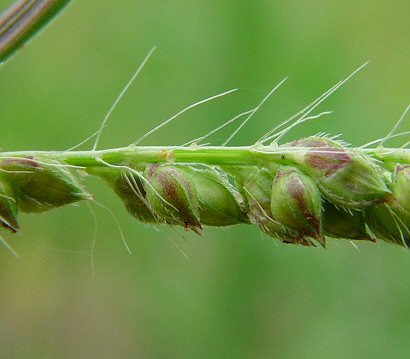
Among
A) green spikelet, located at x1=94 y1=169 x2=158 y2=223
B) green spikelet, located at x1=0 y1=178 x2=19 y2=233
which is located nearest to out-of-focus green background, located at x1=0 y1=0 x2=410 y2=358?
green spikelet, located at x1=94 y1=169 x2=158 y2=223

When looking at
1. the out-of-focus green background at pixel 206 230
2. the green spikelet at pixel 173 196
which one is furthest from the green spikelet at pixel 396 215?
the out-of-focus green background at pixel 206 230

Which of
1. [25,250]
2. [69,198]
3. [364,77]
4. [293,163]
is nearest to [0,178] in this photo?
[69,198]

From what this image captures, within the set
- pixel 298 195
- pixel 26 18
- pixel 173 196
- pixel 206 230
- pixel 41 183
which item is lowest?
pixel 206 230

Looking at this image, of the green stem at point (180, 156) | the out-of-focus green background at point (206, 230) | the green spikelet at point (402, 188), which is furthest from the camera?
the out-of-focus green background at point (206, 230)

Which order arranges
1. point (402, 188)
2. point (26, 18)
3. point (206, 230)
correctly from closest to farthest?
point (402, 188) → point (26, 18) → point (206, 230)

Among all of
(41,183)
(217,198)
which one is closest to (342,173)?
(217,198)

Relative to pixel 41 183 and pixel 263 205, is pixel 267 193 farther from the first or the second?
pixel 41 183

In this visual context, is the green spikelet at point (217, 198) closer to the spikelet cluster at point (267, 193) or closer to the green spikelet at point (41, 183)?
the spikelet cluster at point (267, 193)
